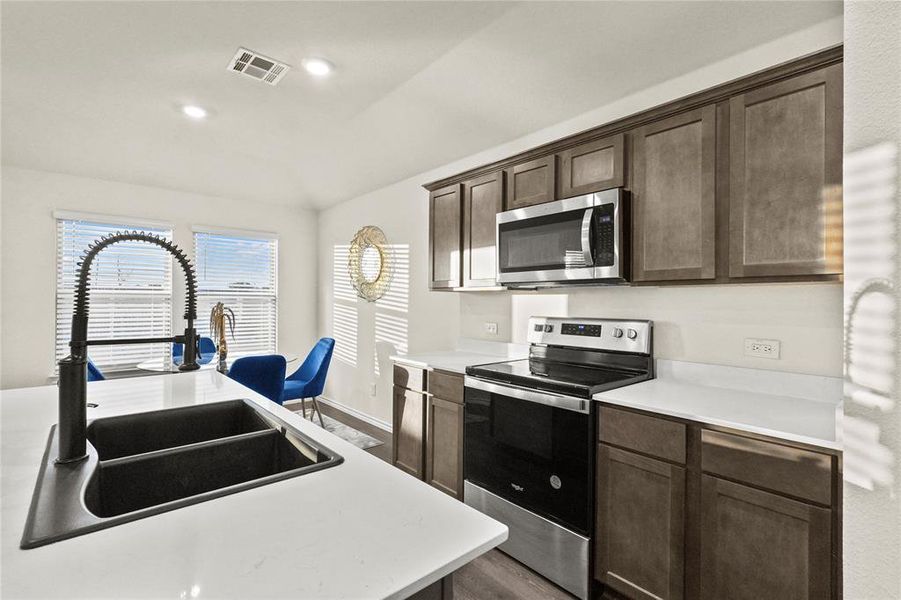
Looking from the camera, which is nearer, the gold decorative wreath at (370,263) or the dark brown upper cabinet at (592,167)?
the dark brown upper cabinet at (592,167)

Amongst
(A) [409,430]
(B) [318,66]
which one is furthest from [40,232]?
(A) [409,430]

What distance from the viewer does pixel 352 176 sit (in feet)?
14.8

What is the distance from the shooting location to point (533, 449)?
2176mm

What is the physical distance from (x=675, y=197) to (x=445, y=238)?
1.61 meters

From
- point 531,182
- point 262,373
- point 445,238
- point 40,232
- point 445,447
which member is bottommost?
point 445,447

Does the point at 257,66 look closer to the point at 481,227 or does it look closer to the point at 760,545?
the point at 481,227

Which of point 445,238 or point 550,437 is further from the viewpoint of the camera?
point 445,238

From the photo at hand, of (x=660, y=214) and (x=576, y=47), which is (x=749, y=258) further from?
(x=576, y=47)

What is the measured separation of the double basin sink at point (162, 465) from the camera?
807mm

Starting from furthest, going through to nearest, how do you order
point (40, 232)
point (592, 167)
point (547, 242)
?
1. point (40, 232)
2. point (547, 242)
3. point (592, 167)

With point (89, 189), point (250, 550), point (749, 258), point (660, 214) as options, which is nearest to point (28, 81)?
point (89, 189)

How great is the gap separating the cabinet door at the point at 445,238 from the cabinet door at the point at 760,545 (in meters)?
1.99

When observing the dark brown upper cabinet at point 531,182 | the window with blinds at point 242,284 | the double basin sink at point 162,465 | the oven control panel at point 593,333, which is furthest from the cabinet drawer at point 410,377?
the window with blinds at point 242,284

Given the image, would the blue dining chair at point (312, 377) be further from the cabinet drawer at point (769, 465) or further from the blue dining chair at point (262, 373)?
the cabinet drawer at point (769, 465)
